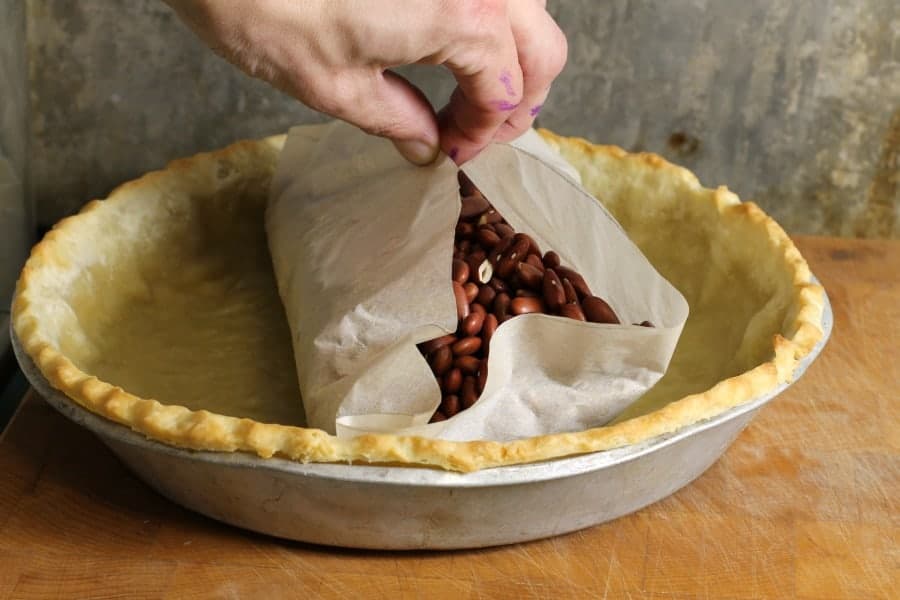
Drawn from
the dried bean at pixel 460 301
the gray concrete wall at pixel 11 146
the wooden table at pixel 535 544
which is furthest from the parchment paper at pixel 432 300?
the gray concrete wall at pixel 11 146

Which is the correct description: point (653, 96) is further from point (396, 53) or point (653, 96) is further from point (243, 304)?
point (396, 53)

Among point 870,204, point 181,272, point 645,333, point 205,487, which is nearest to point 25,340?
point 205,487

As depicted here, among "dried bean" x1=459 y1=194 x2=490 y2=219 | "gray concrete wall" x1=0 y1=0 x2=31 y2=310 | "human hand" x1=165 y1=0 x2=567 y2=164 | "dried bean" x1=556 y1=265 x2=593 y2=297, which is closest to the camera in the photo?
"human hand" x1=165 y1=0 x2=567 y2=164

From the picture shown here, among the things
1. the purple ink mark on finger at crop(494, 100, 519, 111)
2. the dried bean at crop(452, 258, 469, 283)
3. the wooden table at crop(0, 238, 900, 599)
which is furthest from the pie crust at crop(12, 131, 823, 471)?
the purple ink mark on finger at crop(494, 100, 519, 111)

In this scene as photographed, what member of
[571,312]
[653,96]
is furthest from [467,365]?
[653,96]

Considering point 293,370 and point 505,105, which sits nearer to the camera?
point 505,105

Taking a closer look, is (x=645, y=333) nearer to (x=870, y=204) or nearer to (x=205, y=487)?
(x=205, y=487)

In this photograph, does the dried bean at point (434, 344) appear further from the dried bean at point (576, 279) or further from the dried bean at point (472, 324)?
the dried bean at point (576, 279)

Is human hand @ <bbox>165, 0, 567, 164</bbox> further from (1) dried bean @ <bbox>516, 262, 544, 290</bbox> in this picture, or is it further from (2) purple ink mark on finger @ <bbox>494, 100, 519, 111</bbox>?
(1) dried bean @ <bbox>516, 262, 544, 290</bbox>
